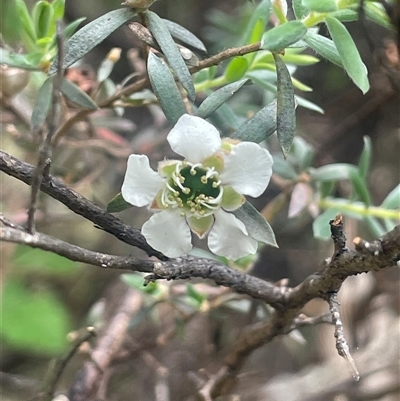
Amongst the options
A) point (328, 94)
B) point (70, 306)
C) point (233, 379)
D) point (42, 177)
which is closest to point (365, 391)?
point (233, 379)

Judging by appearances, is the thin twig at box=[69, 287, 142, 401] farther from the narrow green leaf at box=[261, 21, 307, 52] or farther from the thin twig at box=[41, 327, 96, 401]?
the narrow green leaf at box=[261, 21, 307, 52]

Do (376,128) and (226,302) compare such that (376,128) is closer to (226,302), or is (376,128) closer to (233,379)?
(226,302)

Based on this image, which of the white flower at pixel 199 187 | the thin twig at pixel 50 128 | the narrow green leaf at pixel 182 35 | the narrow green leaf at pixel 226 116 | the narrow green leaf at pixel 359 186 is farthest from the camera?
the narrow green leaf at pixel 359 186

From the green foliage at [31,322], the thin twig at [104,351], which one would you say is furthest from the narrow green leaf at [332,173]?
the green foliage at [31,322]

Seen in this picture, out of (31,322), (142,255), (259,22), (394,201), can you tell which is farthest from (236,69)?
(31,322)

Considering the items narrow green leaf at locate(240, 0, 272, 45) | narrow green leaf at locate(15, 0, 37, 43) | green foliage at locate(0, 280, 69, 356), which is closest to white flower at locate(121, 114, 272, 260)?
narrow green leaf at locate(240, 0, 272, 45)

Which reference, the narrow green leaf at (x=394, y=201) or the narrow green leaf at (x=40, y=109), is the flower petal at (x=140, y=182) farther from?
the narrow green leaf at (x=394, y=201)
